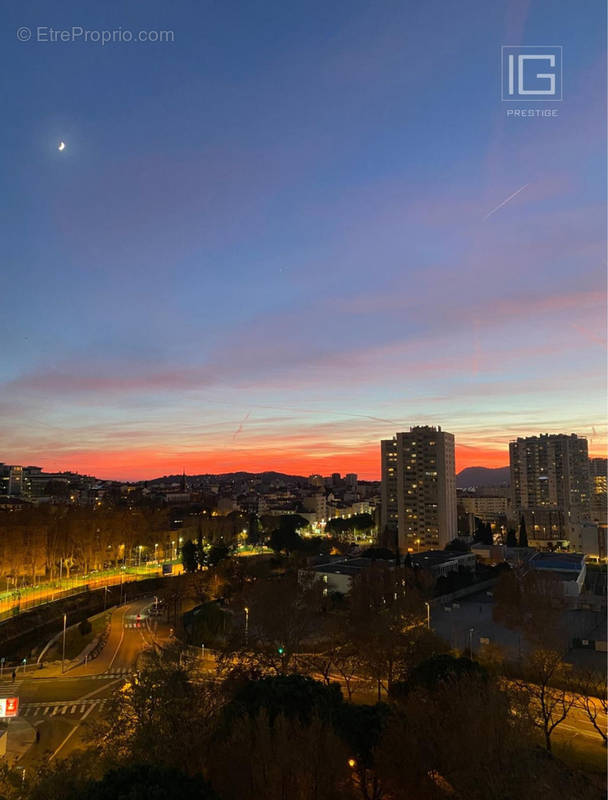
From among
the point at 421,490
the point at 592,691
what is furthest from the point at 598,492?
the point at 592,691

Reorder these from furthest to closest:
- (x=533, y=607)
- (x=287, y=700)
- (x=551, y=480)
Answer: (x=551, y=480) < (x=533, y=607) < (x=287, y=700)

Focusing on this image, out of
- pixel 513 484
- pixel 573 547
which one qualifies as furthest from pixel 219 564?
pixel 513 484

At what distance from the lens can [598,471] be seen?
11031cm

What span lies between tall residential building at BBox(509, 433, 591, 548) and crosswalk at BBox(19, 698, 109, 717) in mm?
77126

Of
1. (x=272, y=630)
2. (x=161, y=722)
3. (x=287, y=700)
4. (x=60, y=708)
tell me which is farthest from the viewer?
(x=272, y=630)

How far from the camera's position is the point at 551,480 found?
9500 cm

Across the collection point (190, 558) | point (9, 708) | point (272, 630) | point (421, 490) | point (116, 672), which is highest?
point (421, 490)

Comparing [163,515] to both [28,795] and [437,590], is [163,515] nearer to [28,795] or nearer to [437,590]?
[437,590]

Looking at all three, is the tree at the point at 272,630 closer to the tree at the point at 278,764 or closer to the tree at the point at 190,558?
the tree at the point at 278,764

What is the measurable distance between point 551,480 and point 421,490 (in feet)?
112

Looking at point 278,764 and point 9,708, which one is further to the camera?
point 9,708

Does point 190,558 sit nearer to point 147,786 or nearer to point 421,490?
point 421,490

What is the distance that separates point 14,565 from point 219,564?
1532 cm

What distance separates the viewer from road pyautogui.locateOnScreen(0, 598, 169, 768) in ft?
55.4
